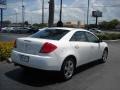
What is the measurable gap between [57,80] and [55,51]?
0.96m

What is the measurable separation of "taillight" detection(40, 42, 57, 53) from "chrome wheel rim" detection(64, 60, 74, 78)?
714 millimetres

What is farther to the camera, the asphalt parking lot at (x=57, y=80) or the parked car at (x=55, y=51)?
the parked car at (x=55, y=51)

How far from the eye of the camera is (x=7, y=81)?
7.11 m

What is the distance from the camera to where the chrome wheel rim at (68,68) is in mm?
7440

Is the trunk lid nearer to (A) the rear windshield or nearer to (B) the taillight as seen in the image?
(B) the taillight

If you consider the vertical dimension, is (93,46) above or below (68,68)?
above

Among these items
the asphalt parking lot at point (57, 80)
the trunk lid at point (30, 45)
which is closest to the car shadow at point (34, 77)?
the asphalt parking lot at point (57, 80)

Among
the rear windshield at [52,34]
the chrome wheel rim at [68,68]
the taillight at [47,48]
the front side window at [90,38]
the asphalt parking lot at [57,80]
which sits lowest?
the asphalt parking lot at [57,80]

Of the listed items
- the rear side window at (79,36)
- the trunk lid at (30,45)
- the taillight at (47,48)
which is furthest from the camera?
the rear side window at (79,36)

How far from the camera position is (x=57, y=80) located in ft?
24.4

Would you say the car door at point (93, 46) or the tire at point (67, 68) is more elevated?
the car door at point (93, 46)

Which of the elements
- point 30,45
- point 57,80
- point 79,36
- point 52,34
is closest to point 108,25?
point 79,36

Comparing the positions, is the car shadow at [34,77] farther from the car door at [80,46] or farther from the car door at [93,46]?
the car door at [93,46]

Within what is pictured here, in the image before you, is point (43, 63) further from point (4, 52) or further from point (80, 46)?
point (4, 52)
